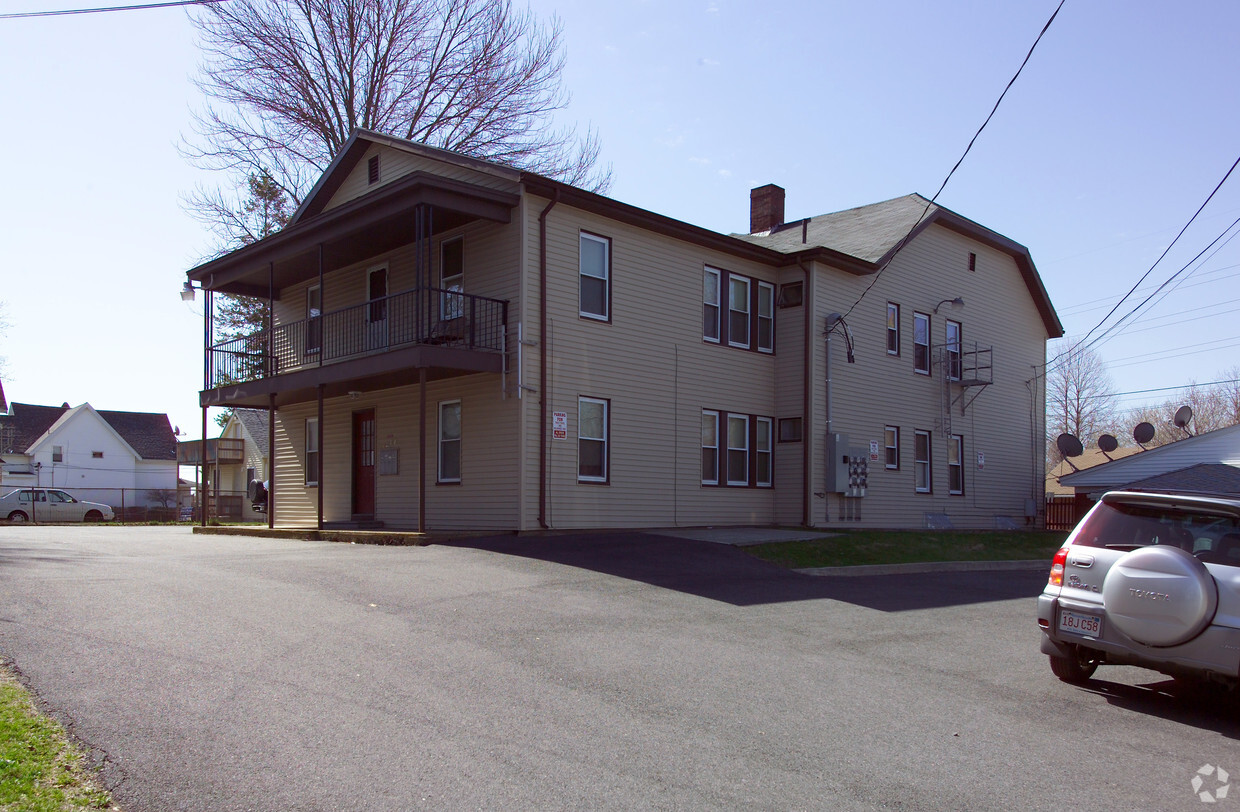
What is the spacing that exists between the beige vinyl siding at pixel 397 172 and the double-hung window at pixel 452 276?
1.28 m

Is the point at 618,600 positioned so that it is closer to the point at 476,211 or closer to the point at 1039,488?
the point at 476,211

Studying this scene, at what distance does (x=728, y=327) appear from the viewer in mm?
20781

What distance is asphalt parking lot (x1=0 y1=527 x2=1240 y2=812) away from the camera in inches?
199

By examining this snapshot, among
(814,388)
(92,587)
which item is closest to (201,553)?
(92,587)

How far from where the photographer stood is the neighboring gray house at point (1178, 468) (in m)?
27.6

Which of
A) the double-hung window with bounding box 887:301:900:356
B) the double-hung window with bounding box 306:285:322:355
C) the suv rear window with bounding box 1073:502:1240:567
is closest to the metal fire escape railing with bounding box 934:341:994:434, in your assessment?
the double-hung window with bounding box 887:301:900:356

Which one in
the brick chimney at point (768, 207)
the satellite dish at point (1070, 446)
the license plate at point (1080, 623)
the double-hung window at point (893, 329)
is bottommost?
the license plate at point (1080, 623)

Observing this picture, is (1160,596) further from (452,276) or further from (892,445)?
(892,445)

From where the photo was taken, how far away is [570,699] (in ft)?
21.7

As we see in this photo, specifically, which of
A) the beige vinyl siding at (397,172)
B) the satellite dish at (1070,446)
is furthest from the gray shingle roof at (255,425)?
the satellite dish at (1070,446)

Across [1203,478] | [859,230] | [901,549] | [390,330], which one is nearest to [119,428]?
[390,330]

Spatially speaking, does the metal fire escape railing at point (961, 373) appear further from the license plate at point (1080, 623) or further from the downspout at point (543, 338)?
the license plate at point (1080, 623)

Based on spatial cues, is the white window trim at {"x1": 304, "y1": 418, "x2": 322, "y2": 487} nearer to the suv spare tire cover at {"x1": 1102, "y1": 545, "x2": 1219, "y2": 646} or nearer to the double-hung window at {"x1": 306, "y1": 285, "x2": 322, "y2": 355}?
the double-hung window at {"x1": 306, "y1": 285, "x2": 322, "y2": 355}

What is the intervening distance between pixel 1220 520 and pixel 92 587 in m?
10.6
